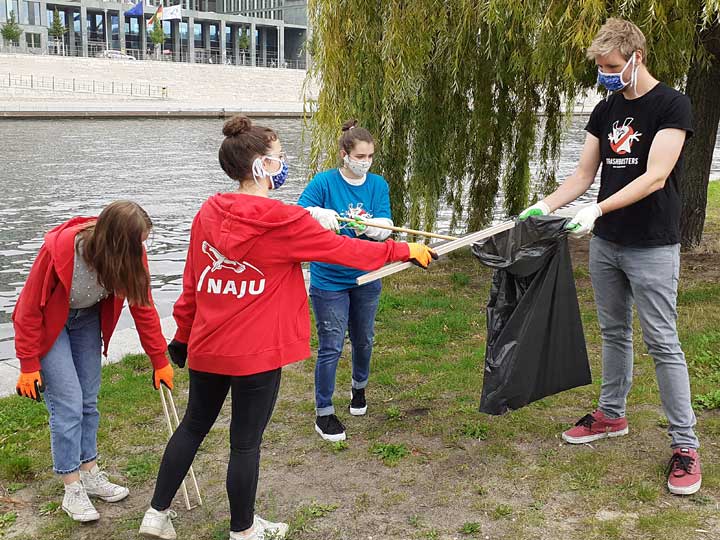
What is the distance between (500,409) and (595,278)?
2.70 feet

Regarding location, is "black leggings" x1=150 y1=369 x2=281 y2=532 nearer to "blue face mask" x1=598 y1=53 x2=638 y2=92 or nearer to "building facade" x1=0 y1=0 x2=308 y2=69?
"blue face mask" x1=598 y1=53 x2=638 y2=92

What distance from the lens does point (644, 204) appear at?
3.68 meters

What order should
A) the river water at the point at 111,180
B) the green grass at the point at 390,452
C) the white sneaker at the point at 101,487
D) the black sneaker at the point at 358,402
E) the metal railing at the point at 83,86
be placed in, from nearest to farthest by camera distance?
the white sneaker at the point at 101,487, the green grass at the point at 390,452, the black sneaker at the point at 358,402, the river water at the point at 111,180, the metal railing at the point at 83,86

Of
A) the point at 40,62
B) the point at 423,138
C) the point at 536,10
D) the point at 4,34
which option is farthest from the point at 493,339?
the point at 4,34

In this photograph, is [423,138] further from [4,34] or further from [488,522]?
[4,34]

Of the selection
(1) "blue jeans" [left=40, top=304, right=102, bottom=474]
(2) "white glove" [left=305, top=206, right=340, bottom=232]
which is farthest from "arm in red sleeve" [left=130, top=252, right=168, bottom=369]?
(2) "white glove" [left=305, top=206, right=340, bottom=232]

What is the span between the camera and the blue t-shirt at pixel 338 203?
4.28 meters

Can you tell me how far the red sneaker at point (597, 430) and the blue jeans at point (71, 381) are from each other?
8.02ft

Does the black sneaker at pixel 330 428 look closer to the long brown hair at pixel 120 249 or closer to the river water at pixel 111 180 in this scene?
the long brown hair at pixel 120 249

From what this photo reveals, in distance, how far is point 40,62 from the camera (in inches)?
1895

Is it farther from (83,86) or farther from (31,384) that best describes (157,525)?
(83,86)

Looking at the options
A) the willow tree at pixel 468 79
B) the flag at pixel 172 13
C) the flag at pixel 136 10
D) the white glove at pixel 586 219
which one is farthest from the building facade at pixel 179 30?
Result: the white glove at pixel 586 219

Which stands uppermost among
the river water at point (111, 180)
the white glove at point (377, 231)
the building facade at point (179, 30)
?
the building facade at point (179, 30)

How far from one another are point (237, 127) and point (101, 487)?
186 cm
